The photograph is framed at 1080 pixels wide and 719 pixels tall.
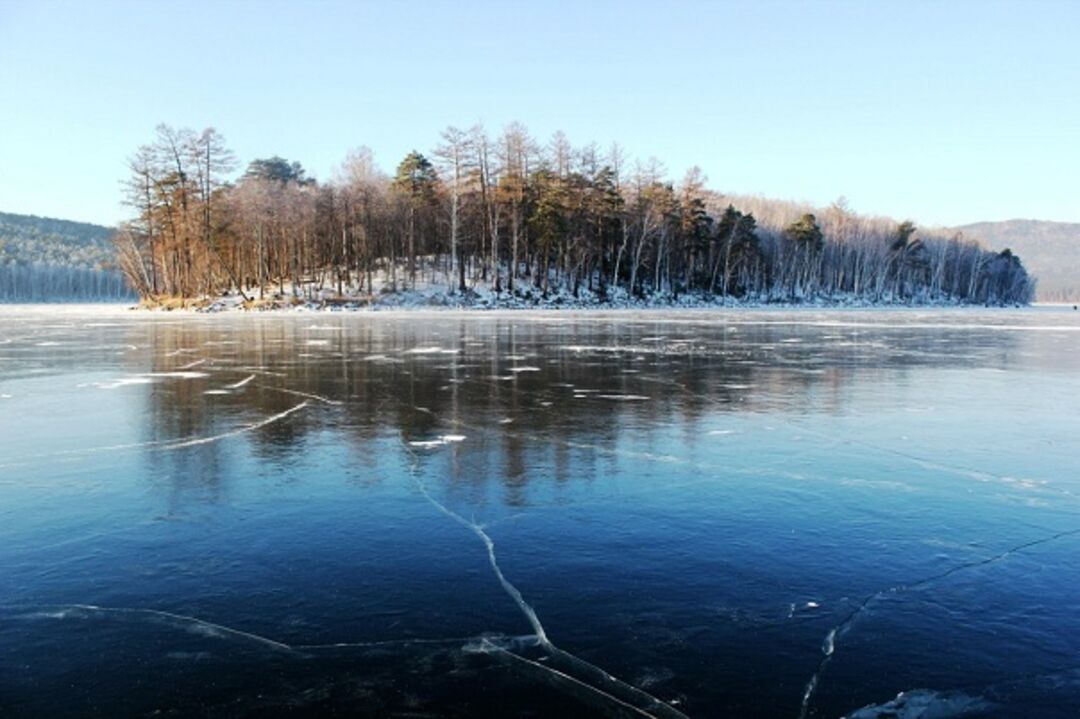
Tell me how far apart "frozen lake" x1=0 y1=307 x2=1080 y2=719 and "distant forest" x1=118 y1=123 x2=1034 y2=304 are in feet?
183

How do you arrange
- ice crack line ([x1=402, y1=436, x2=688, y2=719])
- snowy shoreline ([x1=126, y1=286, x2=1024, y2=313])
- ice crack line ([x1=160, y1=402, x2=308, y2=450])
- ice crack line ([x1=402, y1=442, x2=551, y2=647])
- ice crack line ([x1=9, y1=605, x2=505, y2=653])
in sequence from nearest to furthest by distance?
ice crack line ([x1=402, y1=436, x2=688, y2=719]) → ice crack line ([x1=9, y1=605, x2=505, y2=653]) → ice crack line ([x1=402, y1=442, x2=551, y2=647]) → ice crack line ([x1=160, y1=402, x2=308, y2=450]) → snowy shoreline ([x1=126, y1=286, x2=1024, y2=313])

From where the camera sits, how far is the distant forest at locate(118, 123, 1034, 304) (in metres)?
63.0

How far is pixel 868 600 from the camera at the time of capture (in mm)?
4750

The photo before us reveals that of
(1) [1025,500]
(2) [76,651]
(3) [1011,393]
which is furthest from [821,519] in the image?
(3) [1011,393]

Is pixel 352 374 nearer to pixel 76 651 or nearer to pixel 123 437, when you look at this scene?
pixel 123 437

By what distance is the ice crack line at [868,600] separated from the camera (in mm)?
3691

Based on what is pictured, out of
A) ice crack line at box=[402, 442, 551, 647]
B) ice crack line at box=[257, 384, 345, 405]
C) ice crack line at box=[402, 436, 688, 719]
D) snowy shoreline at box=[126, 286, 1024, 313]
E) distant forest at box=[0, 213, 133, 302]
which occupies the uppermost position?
distant forest at box=[0, 213, 133, 302]

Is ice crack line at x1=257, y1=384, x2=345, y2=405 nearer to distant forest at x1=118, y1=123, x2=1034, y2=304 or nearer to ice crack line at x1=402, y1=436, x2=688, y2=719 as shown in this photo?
ice crack line at x1=402, y1=436, x2=688, y2=719

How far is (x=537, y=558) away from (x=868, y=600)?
2.25 meters

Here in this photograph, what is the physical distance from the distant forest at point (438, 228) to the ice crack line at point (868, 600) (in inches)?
2407

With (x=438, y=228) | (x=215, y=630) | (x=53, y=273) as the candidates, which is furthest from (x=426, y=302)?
(x=53, y=273)

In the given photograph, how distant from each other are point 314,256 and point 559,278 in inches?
997

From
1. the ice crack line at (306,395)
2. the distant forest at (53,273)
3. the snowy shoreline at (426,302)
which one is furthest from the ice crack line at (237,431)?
the distant forest at (53,273)

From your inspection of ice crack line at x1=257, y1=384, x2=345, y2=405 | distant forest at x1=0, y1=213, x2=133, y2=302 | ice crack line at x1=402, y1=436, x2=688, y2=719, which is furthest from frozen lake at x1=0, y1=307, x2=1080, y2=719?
distant forest at x1=0, y1=213, x2=133, y2=302
